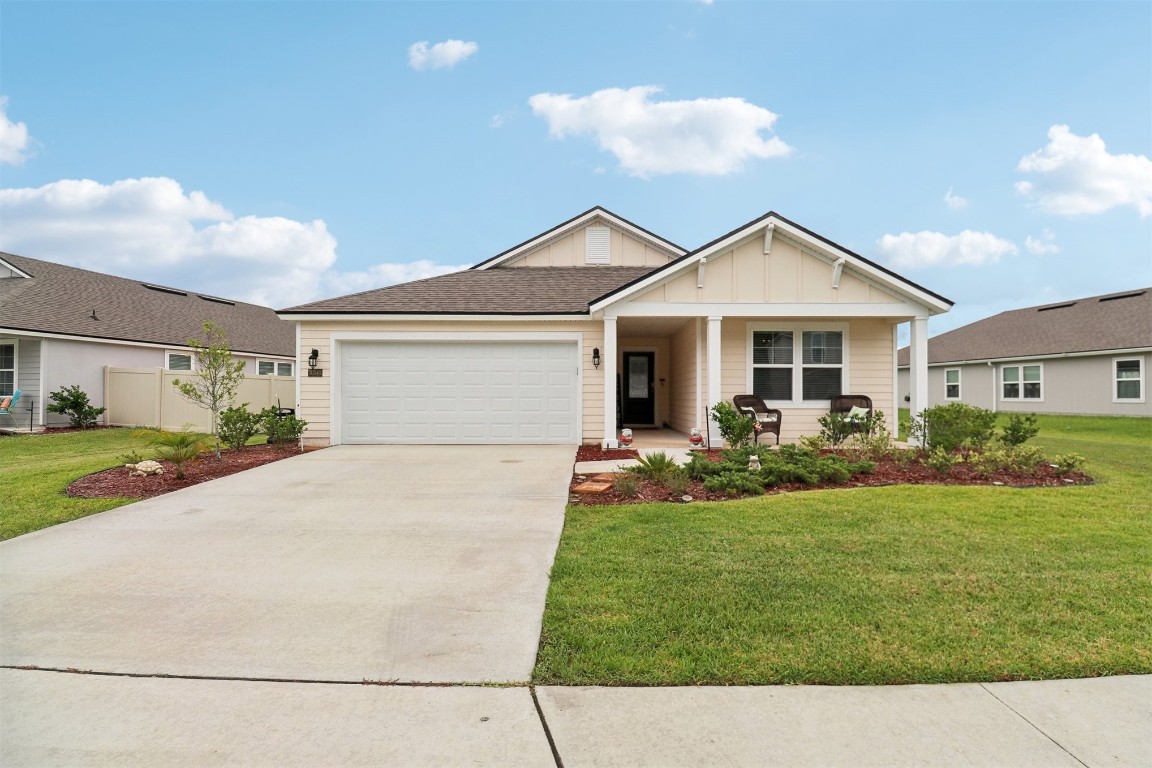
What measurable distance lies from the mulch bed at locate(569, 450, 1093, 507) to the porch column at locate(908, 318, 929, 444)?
2937 mm

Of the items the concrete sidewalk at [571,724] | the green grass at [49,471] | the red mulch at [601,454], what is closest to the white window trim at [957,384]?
the red mulch at [601,454]

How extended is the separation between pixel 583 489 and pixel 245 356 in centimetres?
1926

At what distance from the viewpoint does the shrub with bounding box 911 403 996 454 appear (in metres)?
9.11

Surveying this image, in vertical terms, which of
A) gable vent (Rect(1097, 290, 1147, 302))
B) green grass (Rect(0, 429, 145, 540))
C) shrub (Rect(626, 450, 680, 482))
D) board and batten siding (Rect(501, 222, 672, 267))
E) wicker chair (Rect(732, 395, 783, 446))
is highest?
board and batten siding (Rect(501, 222, 672, 267))

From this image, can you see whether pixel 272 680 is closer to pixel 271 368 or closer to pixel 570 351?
pixel 570 351

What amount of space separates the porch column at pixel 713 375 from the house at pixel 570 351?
44mm

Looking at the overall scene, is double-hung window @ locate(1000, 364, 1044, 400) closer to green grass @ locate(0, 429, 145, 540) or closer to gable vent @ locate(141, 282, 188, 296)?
green grass @ locate(0, 429, 145, 540)

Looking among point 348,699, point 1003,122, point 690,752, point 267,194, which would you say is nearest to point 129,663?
point 348,699

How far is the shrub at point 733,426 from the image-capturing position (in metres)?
10.0

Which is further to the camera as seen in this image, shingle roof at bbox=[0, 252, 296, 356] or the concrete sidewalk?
shingle roof at bbox=[0, 252, 296, 356]

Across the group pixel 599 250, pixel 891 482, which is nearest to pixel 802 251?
pixel 891 482

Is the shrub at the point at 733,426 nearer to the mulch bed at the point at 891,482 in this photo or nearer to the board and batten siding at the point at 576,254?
the mulch bed at the point at 891,482

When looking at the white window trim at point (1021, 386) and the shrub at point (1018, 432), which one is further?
the white window trim at point (1021, 386)

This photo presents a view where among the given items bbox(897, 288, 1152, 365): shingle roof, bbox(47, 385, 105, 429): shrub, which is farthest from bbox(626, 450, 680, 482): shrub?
A: bbox(897, 288, 1152, 365): shingle roof
